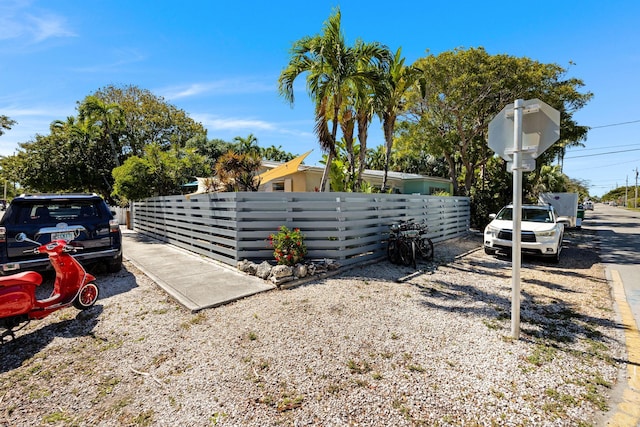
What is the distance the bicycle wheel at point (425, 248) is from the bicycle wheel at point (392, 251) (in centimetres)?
91

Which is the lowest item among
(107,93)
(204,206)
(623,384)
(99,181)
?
(623,384)

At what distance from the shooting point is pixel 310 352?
3311 mm

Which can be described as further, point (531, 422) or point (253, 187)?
point (253, 187)

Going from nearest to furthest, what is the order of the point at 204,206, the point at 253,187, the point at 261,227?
1. the point at 261,227
2. the point at 204,206
3. the point at 253,187

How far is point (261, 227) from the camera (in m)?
6.63

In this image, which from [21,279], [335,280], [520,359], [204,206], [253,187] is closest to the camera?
[520,359]

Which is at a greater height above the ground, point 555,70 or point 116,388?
point 555,70

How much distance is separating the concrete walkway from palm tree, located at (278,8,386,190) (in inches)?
198

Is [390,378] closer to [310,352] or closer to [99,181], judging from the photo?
[310,352]

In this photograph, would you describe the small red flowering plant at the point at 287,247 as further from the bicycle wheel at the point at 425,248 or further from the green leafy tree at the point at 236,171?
the green leafy tree at the point at 236,171

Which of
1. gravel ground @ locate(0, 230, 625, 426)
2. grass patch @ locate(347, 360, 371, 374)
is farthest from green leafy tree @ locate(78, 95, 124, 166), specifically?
grass patch @ locate(347, 360, 371, 374)

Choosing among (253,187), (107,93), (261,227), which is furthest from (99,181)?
(261,227)

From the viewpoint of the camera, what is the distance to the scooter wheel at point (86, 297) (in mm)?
4352

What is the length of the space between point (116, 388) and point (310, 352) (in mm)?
1874
